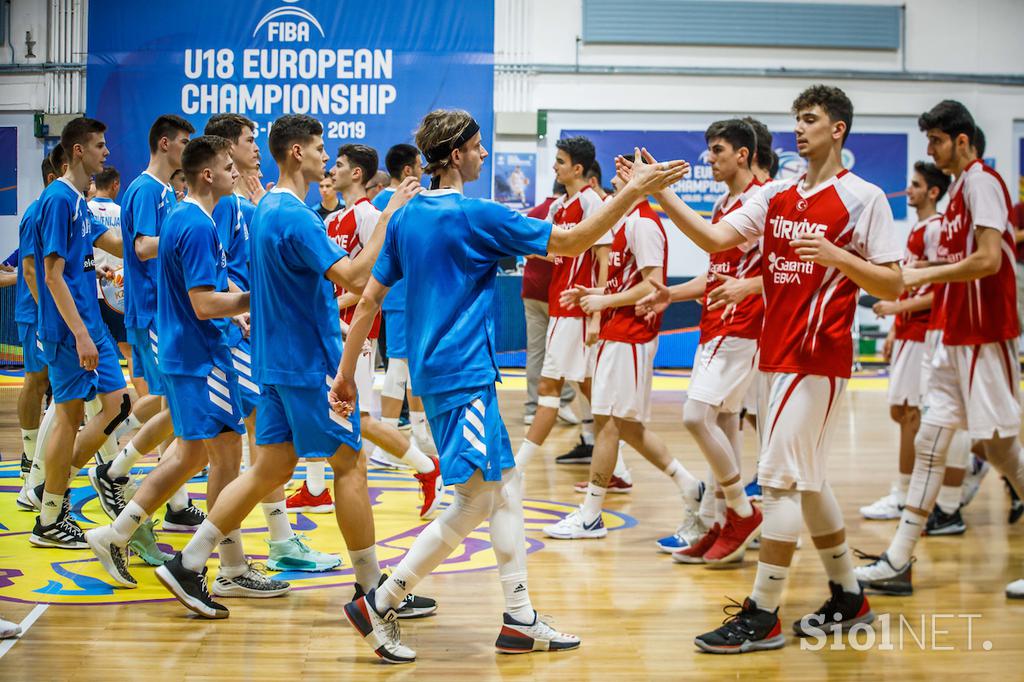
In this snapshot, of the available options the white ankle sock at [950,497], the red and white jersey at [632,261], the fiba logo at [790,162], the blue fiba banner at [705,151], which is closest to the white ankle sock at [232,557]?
the red and white jersey at [632,261]

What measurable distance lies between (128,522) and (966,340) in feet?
12.8

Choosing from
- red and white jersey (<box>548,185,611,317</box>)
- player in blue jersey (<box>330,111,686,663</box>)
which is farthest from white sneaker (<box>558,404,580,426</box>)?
player in blue jersey (<box>330,111,686,663</box>)

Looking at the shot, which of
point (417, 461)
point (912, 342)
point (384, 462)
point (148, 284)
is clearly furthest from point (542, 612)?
point (384, 462)

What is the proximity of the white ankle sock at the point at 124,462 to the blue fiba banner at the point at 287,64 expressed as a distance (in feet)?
26.0

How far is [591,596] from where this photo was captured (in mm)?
4879

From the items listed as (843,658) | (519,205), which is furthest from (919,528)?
(519,205)

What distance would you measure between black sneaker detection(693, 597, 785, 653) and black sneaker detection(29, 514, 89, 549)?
315 cm

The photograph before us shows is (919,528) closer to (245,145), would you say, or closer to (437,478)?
(437,478)

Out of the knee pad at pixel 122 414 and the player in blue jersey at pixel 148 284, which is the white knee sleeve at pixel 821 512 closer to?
the player in blue jersey at pixel 148 284

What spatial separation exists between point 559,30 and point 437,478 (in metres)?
10.2

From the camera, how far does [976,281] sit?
17.1 ft

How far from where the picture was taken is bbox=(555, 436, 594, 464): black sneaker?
824cm

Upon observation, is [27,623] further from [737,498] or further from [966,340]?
[966,340]

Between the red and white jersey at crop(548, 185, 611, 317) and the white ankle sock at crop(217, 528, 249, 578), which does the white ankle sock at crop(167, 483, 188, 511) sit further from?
the red and white jersey at crop(548, 185, 611, 317)
